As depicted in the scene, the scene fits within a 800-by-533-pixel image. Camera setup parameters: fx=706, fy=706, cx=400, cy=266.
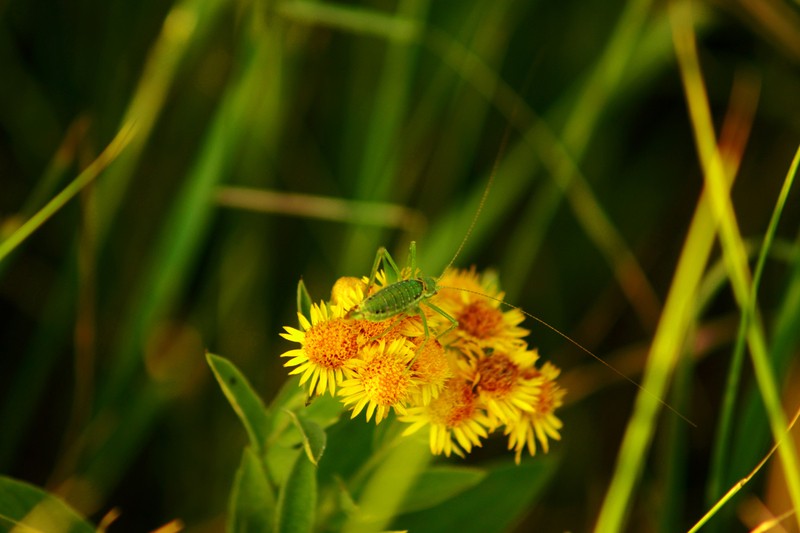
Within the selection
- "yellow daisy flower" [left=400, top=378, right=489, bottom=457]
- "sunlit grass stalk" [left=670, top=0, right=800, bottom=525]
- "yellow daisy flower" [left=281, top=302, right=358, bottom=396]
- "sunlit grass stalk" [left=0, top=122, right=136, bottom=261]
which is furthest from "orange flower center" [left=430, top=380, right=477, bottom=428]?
"sunlit grass stalk" [left=0, top=122, right=136, bottom=261]

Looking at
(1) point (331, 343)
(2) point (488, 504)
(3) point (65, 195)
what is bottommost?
(2) point (488, 504)

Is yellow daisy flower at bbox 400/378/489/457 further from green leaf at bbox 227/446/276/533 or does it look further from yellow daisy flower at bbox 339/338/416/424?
green leaf at bbox 227/446/276/533

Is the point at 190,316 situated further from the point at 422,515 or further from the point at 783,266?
the point at 783,266

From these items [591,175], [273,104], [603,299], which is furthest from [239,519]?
[591,175]

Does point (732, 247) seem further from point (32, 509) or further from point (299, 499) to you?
point (32, 509)

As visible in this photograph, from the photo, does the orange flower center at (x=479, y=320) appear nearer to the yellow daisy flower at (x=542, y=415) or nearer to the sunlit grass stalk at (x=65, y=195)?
the yellow daisy flower at (x=542, y=415)

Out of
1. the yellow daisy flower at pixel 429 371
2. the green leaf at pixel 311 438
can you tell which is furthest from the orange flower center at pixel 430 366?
the green leaf at pixel 311 438

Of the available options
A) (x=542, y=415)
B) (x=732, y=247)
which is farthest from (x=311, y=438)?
(x=732, y=247)
